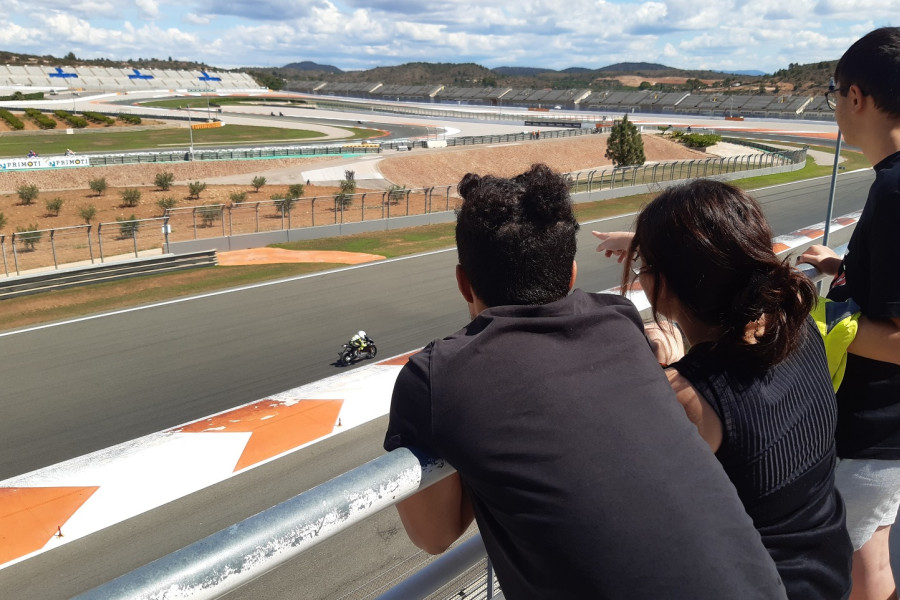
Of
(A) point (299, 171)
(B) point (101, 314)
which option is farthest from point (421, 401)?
(A) point (299, 171)

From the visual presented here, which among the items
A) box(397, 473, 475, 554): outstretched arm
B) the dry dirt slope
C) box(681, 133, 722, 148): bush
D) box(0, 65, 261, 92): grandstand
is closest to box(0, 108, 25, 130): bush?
the dry dirt slope

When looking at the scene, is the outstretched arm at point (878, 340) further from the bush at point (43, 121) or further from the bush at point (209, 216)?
the bush at point (43, 121)

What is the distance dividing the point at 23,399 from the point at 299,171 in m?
33.0

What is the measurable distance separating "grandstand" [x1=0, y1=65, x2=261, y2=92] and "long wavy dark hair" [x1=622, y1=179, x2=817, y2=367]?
127m

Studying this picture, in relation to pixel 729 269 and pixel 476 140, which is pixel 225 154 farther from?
pixel 729 269

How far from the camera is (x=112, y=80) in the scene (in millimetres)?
129375

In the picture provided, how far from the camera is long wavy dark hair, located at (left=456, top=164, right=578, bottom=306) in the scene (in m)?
1.58

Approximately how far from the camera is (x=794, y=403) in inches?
60.9

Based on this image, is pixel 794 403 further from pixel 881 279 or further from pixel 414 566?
pixel 414 566

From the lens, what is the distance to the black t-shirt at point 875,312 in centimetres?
188

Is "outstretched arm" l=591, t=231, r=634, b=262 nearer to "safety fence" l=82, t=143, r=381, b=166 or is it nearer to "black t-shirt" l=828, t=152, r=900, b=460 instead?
"black t-shirt" l=828, t=152, r=900, b=460

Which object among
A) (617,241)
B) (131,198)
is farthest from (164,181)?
(617,241)

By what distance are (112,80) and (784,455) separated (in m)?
149

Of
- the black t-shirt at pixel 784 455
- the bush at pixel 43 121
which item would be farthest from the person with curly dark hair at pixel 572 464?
the bush at pixel 43 121
